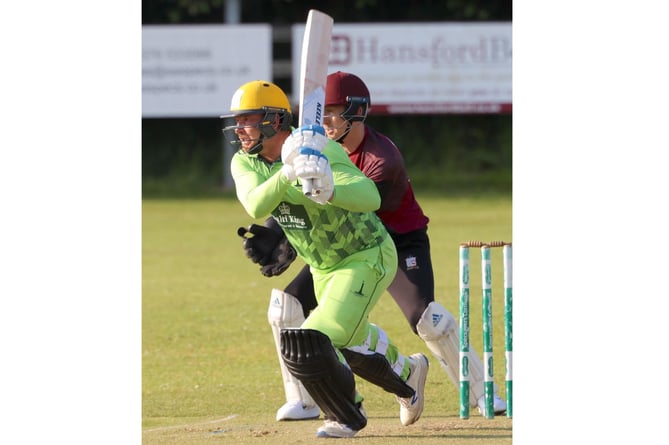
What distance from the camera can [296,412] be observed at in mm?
6027

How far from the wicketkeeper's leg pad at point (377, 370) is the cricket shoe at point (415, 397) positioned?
0.20ft

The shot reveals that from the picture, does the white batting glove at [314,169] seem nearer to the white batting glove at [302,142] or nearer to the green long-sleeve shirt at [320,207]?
the white batting glove at [302,142]

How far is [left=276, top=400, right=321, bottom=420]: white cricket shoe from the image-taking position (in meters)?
6.01

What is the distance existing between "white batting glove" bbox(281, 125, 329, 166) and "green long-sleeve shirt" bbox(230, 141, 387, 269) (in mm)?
229

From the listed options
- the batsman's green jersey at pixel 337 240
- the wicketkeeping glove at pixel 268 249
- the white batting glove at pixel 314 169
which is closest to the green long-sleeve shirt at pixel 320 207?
the batsman's green jersey at pixel 337 240

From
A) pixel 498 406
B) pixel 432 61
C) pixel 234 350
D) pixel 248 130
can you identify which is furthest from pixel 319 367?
pixel 432 61

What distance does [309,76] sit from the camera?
509 centimetres

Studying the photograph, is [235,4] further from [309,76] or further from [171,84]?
[309,76]

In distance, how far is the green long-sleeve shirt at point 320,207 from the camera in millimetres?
4906

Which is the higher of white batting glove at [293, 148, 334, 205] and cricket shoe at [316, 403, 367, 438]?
white batting glove at [293, 148, 334, 205]

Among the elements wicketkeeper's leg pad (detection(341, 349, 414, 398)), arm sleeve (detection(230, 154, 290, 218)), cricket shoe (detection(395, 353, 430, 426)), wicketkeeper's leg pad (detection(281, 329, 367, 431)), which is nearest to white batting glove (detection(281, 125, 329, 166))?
arm sleeve (detection(230, 154, 290, 218))

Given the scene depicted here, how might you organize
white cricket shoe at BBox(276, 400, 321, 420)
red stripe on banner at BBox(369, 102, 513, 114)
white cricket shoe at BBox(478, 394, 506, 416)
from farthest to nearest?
red stripe on banner at BBox(369, 102, 513, 114), white cricket shoe at BBox(276, 400, 321, 420), white cricket shoe at BBox(478, 394, 506, 416)

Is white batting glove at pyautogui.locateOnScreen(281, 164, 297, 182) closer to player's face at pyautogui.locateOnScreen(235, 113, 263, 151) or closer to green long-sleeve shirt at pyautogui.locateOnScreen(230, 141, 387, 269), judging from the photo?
green long-sleeve shirt at pyautogui.locateOnScreen(230, 141, 387, 269)
